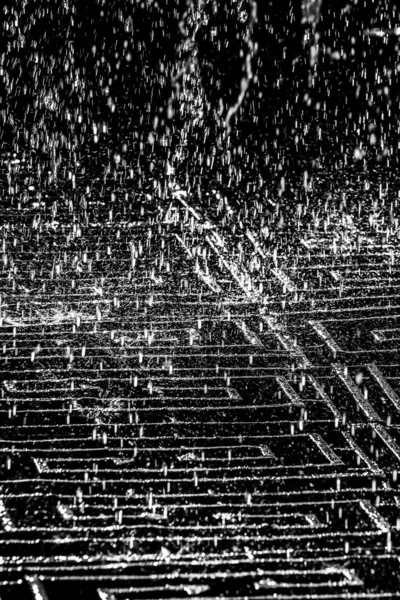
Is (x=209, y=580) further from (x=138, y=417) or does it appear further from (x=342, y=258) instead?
(x=342, y=258)

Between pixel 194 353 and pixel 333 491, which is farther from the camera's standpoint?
pixel 194 353

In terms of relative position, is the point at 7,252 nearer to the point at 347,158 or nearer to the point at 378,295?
the point at 378,295

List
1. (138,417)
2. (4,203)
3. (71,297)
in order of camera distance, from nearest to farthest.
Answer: (138,417)
(71,297)
(4,203)

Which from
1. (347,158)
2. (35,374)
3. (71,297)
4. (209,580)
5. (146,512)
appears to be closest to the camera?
(209,580)

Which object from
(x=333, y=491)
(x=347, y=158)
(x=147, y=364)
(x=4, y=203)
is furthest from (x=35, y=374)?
(x=347, y=158)

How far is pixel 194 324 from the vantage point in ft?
6.30

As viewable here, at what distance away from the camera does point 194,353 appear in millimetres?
1802

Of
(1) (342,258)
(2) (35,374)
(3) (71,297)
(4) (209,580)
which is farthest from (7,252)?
(4) (209,580)

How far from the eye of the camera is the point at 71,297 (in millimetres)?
2039

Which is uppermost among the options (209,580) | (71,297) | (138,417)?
(71,297)

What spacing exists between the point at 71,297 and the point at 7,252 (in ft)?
1.09

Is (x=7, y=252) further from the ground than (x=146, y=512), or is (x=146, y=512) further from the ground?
(x=7, y=252)

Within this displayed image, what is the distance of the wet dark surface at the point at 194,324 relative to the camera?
1.18 metres

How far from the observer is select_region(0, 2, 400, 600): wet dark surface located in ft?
3.88
